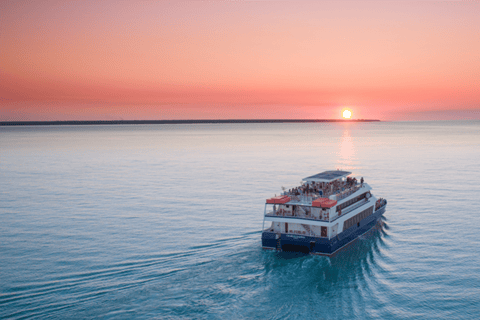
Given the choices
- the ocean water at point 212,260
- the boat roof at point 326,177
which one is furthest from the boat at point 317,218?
the ocean water at point 212,260

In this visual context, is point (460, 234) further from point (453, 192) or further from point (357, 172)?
point (357, 172)

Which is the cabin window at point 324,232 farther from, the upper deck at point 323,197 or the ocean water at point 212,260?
the ocean water at point 212,260

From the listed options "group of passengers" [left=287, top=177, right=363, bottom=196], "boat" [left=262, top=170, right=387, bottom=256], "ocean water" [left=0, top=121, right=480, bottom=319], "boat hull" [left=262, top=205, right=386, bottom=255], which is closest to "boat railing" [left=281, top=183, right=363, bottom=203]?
"boat" [left=262, top=170, right=387, bottom=256]

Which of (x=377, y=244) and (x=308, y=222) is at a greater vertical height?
(x=308, y=222)

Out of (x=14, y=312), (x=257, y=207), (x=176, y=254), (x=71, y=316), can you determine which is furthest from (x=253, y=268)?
(x=257, y=207)

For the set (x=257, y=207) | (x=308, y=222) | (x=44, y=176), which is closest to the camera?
(x=308, y=222)

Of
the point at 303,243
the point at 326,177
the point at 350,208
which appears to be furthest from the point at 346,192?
the point at 303,243

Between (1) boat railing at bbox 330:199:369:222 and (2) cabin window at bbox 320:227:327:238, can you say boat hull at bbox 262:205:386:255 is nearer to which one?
(2) cabin window at bbox 320:227:327:238

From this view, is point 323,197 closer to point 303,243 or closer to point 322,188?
point 322,188
